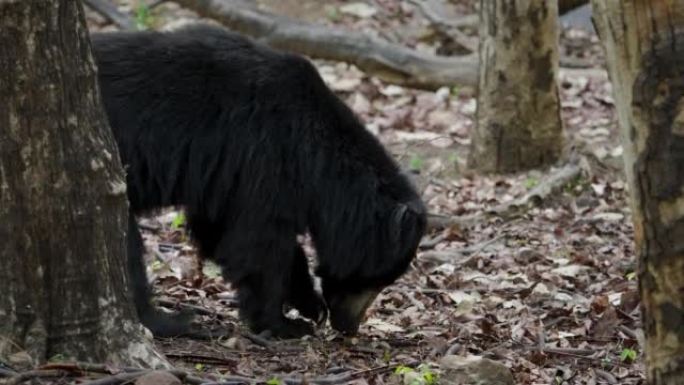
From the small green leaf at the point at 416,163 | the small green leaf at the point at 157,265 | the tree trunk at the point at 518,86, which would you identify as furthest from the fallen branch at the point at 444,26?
the small green leaf at the point at 157,265

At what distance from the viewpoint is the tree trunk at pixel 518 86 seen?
839 centimetres

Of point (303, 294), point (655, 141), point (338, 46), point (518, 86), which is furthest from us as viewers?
point (338, 46)

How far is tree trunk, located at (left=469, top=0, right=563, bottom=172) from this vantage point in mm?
8391

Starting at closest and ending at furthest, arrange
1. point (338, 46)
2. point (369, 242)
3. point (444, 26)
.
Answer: point (369, 242) < point (338, 46) < point (444, 26)

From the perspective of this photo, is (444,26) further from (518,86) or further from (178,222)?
(178,222)

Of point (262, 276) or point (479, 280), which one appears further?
point (479, 280)

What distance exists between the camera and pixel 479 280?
22.0ft

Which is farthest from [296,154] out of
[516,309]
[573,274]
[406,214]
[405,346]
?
[573,274]

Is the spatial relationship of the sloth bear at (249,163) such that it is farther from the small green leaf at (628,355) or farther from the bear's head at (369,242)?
the small green leaf at (628,355)

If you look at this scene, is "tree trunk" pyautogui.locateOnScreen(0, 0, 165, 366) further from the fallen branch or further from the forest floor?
the fallen branch

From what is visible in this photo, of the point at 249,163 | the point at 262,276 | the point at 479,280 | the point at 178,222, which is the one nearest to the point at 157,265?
the point at 178,222

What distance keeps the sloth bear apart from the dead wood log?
4.63 m

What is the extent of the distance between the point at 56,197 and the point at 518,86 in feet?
17.2

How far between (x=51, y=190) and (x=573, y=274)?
3.66 meters
